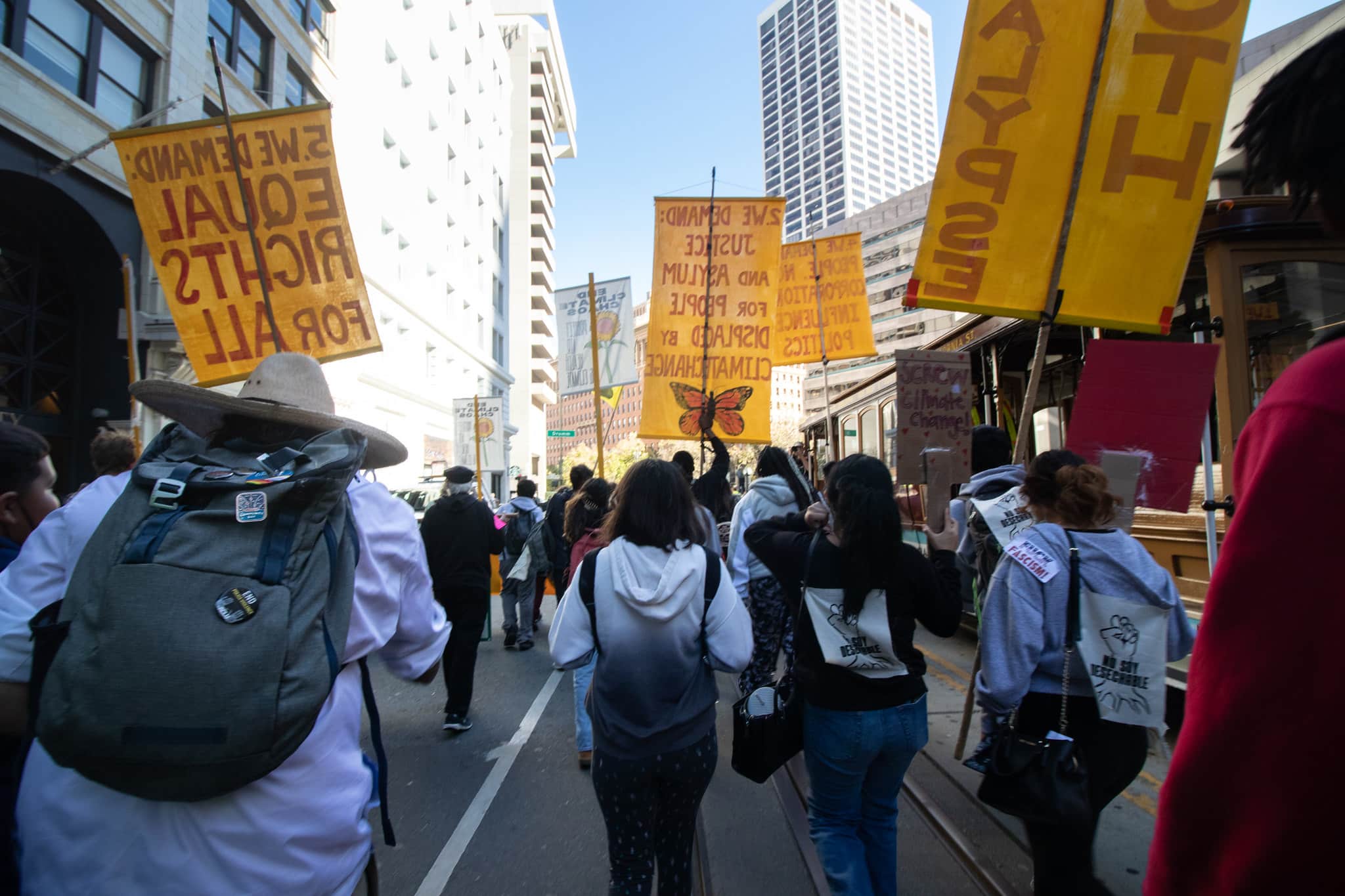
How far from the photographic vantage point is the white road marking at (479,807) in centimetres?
326

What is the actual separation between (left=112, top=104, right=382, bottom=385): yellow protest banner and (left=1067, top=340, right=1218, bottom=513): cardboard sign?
15.9ft

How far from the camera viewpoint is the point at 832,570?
2.57 meters

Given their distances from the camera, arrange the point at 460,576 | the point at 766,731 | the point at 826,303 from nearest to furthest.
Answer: the point at 766,731
the point at 460,576
the point at 826,303

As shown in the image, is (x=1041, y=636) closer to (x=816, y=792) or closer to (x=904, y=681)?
(x=904, y=681)

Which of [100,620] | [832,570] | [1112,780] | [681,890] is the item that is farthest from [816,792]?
[100,620]

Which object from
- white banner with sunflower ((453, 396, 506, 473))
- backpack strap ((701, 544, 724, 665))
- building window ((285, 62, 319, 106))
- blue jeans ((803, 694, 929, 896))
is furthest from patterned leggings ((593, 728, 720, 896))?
building window ((285, 62, 319, 106))

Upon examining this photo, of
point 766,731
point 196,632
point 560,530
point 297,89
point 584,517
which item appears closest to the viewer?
point 196,632

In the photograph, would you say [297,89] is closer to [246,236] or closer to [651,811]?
[246,236]

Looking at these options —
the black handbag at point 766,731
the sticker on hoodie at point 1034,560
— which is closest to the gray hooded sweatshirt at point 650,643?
the black handbag at point 766,731

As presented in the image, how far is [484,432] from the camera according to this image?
1900cm

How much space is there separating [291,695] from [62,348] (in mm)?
14924

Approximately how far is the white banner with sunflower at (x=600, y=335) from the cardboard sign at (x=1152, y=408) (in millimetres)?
6662

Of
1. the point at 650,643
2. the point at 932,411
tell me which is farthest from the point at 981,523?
the point at 650,643

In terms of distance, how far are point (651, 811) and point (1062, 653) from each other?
154cm
